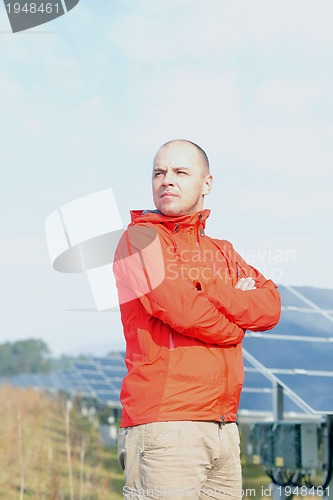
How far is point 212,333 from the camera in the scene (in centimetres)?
280

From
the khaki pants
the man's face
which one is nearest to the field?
the khaki pants

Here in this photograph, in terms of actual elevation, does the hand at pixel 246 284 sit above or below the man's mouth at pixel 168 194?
below

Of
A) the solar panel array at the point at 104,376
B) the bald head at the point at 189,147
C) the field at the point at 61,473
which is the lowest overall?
the field at the point at 61,473

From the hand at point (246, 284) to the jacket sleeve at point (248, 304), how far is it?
26mm

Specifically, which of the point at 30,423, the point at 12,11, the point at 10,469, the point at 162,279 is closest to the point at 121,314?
the point at 162,279

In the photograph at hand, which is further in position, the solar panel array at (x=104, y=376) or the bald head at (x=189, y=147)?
the solar panel array at (x=104, y=376)

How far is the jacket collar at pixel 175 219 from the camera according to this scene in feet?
9.70

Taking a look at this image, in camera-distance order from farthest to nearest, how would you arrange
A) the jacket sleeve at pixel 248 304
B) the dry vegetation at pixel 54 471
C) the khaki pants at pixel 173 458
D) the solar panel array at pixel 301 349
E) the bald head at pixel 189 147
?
the dry vegetation at pixel 54 471
the solar panel array at pixel 301 349
the bald head at pixel 189 147
the jacket sleeve at pixel 248 304
the khaki pants at pixel 173 458

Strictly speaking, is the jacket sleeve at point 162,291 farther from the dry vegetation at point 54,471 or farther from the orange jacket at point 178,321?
the dry vegetation at point 54,471

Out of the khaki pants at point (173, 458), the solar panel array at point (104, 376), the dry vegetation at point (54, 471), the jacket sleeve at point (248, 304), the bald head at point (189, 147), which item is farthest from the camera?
the solar panel array at point (104, 376)

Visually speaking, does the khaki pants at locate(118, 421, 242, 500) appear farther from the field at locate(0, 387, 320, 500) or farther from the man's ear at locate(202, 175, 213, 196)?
the field at locate(0, 387, 320, 500)

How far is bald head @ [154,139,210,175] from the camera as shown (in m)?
2.99

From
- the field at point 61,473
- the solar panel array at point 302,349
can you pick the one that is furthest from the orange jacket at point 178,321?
the field at point 61,473

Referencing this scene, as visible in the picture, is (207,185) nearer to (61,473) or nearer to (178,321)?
(178,321)
